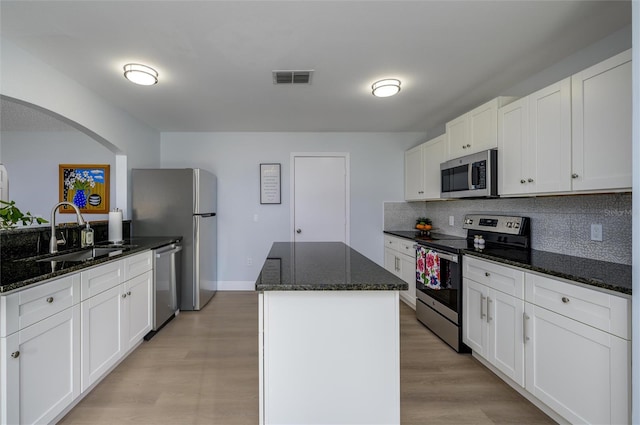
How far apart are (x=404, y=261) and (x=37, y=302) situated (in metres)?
3.30

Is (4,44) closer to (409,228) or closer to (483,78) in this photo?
(483,78)

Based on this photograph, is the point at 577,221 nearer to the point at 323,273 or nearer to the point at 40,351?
the point at 323,273

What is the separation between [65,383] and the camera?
1.67 m

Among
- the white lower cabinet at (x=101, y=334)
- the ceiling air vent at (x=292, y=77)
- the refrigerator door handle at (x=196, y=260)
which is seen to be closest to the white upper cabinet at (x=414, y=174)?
the ceiling air vent at (x=292, y=77)

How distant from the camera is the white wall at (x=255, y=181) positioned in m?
4.26

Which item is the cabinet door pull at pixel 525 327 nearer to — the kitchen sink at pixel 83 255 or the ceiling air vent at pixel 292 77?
the ceiling air vent at pixel 292 77

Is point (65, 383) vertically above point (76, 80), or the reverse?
point (76, 80)

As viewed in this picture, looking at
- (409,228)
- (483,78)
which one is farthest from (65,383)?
(409,228)

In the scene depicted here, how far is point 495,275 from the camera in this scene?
2.08 metres

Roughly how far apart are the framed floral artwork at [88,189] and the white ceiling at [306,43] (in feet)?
6.13

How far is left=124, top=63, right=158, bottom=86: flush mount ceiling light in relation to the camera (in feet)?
7.41

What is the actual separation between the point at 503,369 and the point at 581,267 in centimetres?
86

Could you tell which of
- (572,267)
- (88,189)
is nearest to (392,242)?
(572,267)

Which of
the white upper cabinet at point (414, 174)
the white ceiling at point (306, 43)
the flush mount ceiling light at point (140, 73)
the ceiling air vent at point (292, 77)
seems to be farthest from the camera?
the white upper cabinet at point (414, 174)
